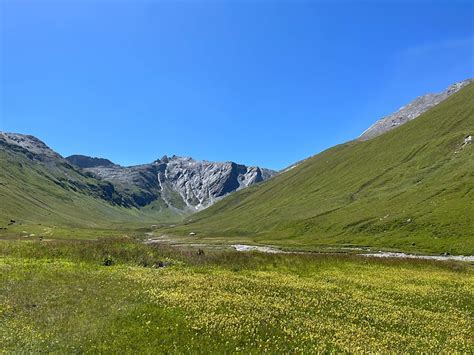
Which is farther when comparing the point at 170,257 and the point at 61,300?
the point at 170,257

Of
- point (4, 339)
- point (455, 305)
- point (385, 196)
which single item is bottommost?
point (455, 305)

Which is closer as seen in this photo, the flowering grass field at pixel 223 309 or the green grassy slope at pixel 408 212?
the flowering grass field at pixel 223 309

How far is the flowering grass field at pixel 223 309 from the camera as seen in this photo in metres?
19.5

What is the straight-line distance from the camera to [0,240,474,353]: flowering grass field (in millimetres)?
19547

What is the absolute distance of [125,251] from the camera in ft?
165

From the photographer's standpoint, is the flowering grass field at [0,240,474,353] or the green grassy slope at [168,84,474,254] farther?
the green grassy slope at [168,84,474,254]

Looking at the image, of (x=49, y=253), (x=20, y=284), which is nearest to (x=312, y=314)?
(x=20, y=284)

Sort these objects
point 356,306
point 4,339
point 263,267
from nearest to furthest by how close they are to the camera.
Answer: point 4,339 < point 356,306 < point 263,267

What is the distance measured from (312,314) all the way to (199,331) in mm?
7985

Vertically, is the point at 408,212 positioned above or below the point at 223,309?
above

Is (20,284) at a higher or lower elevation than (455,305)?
higher

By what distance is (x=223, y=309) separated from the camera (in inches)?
977

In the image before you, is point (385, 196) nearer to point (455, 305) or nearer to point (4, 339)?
point (455, 305)

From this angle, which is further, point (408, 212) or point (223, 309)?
point (408, 212)
